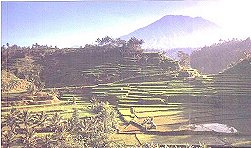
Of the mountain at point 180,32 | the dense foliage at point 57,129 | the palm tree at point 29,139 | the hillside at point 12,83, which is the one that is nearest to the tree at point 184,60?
the mountain at point 180,32

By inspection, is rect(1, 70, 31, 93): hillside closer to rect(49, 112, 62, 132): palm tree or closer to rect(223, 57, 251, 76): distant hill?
rect(49, 112, 62, 132): palm tree

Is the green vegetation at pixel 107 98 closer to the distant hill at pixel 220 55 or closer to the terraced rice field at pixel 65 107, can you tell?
the terraced rice field at pixel 65 107

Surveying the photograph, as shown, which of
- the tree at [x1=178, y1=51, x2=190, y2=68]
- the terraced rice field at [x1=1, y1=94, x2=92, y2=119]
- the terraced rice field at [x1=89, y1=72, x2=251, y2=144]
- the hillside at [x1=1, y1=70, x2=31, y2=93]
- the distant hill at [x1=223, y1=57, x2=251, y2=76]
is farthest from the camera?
the tree at [x1=178, y1=51, x2=190, y2=68]

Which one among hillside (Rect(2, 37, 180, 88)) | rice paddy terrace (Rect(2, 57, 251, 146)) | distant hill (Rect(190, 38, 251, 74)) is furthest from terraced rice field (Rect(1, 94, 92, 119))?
distant hill (Rect(190, 38, 251, 74))

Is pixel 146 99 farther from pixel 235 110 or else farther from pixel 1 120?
pixel 1 120

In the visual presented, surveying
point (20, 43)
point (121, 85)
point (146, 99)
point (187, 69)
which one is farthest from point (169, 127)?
point (20, 43)

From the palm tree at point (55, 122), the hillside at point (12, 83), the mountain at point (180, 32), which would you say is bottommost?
the palm tree at point (55, 122)
